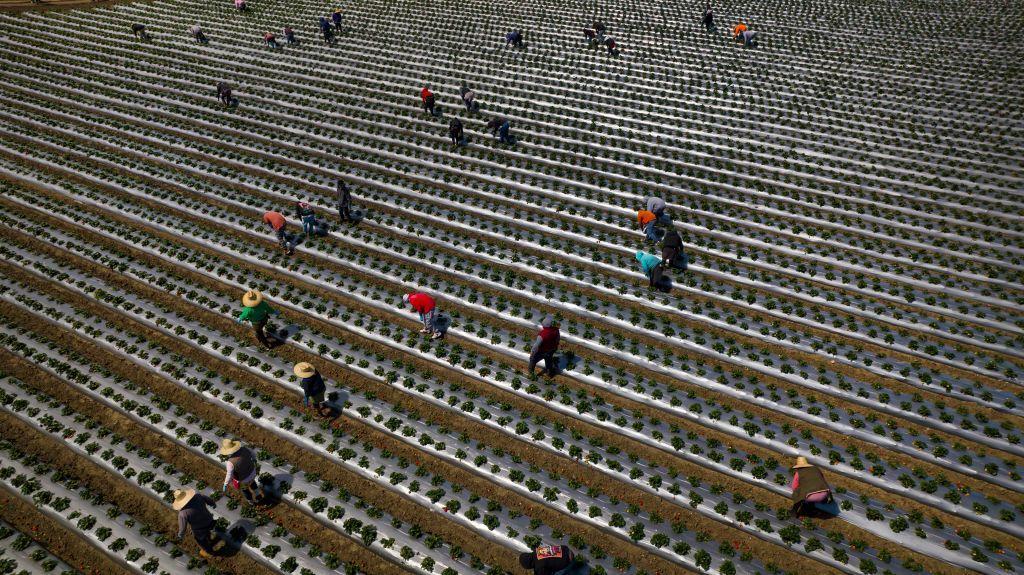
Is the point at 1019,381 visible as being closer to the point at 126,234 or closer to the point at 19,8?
the point at 126,234

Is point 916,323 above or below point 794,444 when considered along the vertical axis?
above

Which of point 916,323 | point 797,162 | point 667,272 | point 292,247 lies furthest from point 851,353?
point 292,247

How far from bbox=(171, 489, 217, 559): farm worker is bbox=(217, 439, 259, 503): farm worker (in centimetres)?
61

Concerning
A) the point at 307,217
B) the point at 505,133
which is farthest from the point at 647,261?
the point at 307,217

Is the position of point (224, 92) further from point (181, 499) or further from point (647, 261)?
point (647, 261)

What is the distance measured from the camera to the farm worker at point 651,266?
15.2 metres

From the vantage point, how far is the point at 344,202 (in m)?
17.6

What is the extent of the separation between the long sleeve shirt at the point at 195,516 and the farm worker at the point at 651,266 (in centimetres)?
1316

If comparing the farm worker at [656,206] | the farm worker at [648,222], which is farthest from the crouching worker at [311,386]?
the farm worker at [656,206]

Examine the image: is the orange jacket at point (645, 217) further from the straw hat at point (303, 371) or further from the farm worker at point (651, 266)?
the straw hat at point (303, 371)

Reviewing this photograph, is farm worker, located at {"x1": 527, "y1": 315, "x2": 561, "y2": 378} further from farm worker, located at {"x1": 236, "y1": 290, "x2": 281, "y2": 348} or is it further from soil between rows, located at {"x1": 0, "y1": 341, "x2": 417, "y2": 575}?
farm worker, located at {"x1": 236, "y1": 290, "x2": 281, "y2": 348}

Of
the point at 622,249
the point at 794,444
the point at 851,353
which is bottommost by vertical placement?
the point at 794,444

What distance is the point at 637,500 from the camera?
35.8 feet

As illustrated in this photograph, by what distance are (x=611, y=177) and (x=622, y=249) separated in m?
4.71
